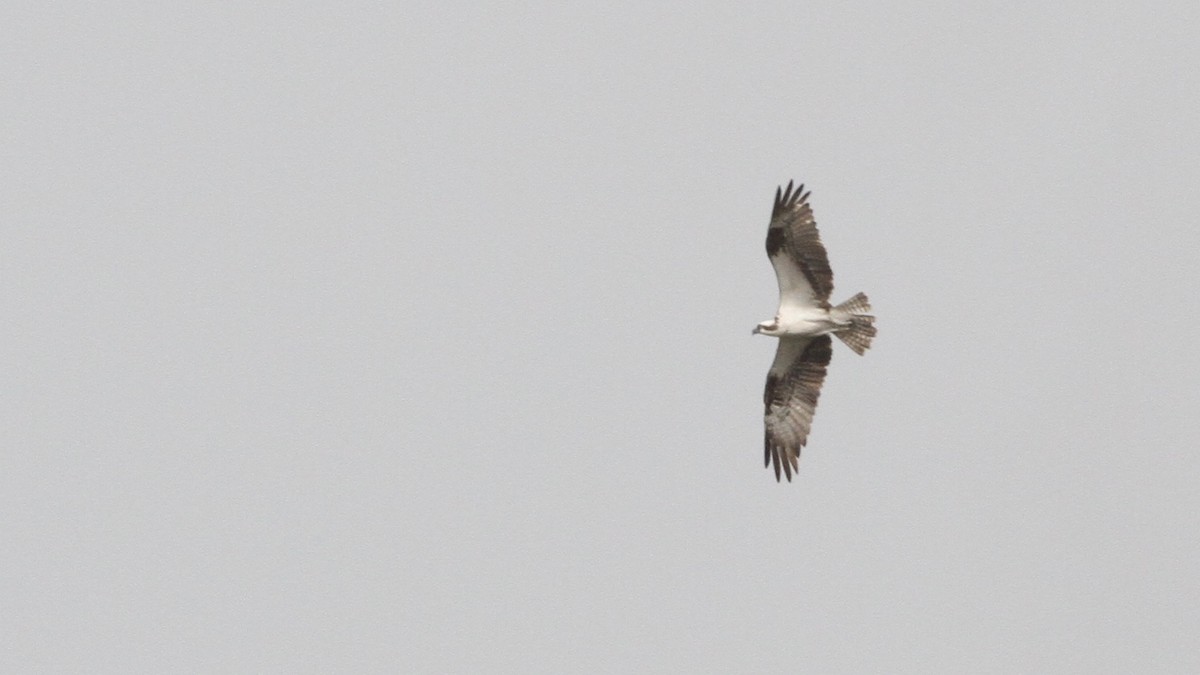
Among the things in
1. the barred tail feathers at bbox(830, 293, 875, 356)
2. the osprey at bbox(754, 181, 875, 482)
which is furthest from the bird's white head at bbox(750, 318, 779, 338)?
the barred tail feathers at bbox(830, 293, 875, 356)

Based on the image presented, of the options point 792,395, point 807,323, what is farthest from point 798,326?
point 792,395

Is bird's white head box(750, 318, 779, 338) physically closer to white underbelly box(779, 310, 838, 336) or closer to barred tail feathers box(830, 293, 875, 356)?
white underbelly box(779, 310, 838, 336)

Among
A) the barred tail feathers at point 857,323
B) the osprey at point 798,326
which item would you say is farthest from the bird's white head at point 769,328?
the barred tail feathers at point 857,323

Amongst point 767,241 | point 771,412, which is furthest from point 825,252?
point 771,412

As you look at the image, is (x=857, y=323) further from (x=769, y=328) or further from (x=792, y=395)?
(x=792, y=395)

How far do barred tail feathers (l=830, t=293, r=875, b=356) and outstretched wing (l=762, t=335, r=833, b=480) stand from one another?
2.72ft

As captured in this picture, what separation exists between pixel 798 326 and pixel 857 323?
95 centimetres

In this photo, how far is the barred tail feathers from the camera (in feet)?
104

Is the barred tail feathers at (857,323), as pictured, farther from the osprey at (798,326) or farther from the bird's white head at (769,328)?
the bird's white head at (769,328)

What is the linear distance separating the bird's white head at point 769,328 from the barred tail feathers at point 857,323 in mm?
968

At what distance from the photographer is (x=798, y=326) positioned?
31.9 metres

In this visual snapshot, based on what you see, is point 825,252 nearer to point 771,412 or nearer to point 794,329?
point 794,329

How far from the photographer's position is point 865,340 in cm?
3181

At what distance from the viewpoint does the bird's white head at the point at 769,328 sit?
32.0 meters
